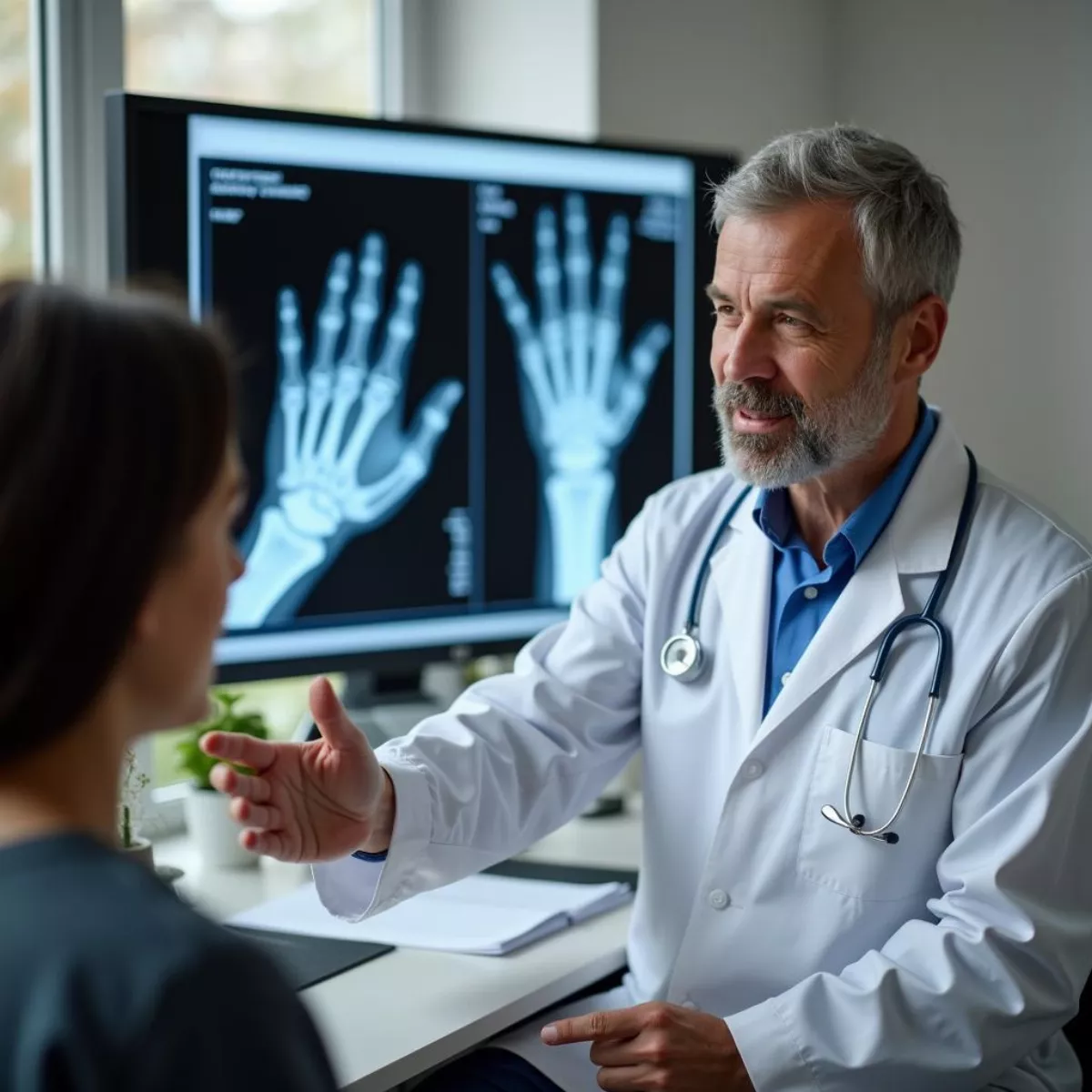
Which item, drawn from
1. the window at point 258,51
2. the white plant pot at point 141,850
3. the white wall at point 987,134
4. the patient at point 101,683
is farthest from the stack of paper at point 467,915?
the white wall at point 987,134

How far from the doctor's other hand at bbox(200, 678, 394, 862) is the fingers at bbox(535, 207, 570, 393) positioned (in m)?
0.81

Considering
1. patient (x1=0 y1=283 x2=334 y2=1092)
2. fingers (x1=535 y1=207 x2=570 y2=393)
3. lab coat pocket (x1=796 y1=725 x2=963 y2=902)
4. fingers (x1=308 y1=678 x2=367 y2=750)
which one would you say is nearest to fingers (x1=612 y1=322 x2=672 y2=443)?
fingers (x1=535 y1=207 x2=570 y2=393)

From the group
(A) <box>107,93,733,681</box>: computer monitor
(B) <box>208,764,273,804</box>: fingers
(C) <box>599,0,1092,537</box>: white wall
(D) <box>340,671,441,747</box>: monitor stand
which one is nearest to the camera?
(B) <box>208,764,273,804</box>: fingers

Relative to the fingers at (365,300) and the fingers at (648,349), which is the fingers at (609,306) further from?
the fingers at (365,300)

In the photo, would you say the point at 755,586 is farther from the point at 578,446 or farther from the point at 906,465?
the point at 578,446

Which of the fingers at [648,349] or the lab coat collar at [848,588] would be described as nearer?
the lab coat collar at [848,588]

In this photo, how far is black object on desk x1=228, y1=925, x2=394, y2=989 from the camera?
1531 millimetres

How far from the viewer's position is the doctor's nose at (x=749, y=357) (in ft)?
5.43

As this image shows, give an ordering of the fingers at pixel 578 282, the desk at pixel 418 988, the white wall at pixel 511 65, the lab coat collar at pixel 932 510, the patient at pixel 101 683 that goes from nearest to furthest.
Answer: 1. the patient at pixel 101 683
2. the desk at pixel 418 988
3. the lab coat collar at pixel 932 510
4. the fingers at pixel 578 282
5. the white wall at pixel 511 65

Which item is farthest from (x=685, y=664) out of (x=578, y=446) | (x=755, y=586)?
(x=578, y=446)

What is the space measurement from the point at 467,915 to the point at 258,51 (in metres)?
1.37

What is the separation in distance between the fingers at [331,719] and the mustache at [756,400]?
551mm

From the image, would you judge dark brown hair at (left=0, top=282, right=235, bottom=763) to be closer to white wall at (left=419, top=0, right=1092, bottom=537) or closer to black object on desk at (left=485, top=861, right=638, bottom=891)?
black object on desk at (left=485, top=861, right=638, bottom=891)

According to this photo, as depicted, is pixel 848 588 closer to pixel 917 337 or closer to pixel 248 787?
pixel 917 337
